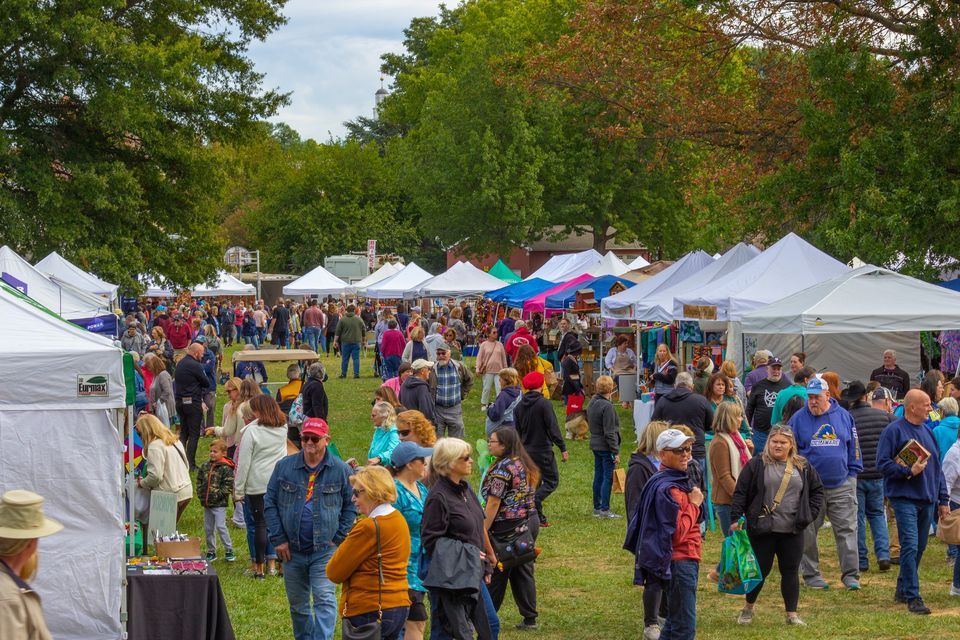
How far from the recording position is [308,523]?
696 cm

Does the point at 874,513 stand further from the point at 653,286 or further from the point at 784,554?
the point at 653,286

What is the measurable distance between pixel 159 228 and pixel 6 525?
25954 mm

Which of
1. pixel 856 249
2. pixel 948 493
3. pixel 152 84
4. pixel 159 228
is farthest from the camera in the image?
pixel 159 228

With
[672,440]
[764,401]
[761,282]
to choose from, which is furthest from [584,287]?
[672,440]

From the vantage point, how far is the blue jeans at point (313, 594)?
7031 mm

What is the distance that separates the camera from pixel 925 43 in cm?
1719

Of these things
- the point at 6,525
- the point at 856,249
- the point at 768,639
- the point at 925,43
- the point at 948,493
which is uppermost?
the point at 925,43

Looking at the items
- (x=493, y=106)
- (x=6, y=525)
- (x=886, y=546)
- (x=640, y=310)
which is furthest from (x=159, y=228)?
(x=6, y=525)

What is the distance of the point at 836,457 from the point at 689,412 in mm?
1932

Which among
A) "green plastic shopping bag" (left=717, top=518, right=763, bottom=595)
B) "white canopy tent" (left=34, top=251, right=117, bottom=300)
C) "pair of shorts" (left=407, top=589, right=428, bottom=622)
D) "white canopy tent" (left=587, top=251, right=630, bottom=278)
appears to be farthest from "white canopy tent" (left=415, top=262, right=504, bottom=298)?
"pair of shorts" (left=407, top=589, right=428, bottom=622)

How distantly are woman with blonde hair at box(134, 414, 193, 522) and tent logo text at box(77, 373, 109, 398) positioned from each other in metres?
2.33

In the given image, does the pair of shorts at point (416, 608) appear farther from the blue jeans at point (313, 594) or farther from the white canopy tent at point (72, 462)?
the white canopy tent at point (72, 462)

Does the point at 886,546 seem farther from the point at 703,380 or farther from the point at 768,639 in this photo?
the point at 703,380

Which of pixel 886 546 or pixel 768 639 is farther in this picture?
pixel 886 546
